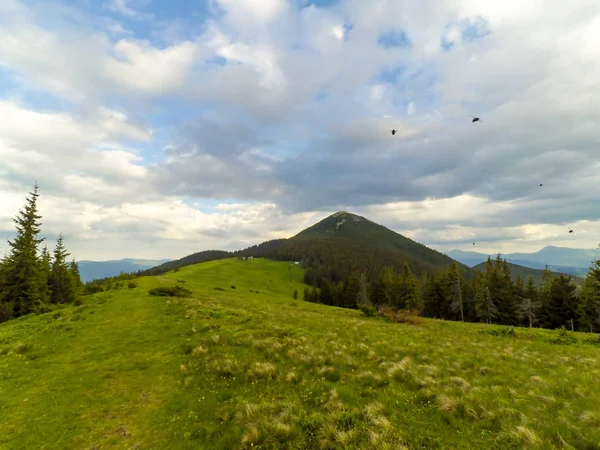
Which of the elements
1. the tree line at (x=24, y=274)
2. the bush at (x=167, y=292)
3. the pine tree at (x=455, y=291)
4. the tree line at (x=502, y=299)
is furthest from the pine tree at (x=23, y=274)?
the pine tree at (x=455, y=291)

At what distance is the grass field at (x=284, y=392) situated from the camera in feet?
27.3

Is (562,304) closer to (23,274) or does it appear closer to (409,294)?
(409,294)

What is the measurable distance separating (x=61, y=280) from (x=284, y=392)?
214 ft

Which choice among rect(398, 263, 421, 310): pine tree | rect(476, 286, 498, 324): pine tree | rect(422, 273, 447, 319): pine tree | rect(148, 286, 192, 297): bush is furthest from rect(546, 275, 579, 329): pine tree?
rect(148, 286, 192, 297): bush

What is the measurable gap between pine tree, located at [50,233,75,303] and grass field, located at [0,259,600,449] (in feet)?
124

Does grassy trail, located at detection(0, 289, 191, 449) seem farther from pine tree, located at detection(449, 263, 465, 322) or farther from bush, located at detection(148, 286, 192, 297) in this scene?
pine tree, located at detection(449, 263, 465, 322)

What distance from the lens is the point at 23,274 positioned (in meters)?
42.3

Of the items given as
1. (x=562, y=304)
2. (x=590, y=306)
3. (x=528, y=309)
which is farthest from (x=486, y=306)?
(x=590, y=306)

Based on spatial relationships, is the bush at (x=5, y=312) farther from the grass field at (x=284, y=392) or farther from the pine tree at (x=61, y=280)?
the grass field at (x=284, y=392)

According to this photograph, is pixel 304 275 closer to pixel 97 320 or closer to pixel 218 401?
pixel 97 320

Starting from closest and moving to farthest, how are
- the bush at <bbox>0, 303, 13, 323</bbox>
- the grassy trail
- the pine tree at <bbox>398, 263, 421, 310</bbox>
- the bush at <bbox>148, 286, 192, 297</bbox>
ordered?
the grassy trail < the bush at <bbox>0, 303, 13, 323</bbox> < the bush at <bbox>148, 286, 192, 297</bbox> < the pine tree at <bbox>398, 263, 421, 310</bbox>

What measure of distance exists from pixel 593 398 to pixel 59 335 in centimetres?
3187

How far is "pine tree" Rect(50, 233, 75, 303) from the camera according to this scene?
171ft

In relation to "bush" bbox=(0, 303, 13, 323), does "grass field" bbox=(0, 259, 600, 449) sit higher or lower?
higher
